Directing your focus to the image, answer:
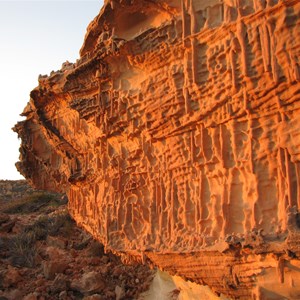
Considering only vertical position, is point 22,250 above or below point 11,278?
above

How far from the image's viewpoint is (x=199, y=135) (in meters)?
6.04

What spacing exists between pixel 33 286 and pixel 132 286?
81.3 inches

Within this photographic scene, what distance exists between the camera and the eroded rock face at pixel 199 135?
5059mm

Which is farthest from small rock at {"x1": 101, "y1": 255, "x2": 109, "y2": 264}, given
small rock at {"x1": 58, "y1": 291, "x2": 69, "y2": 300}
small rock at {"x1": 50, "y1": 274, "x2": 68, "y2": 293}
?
small rock at {"x1": 58, "y1": 291, "x2": 69, "y2": 300}

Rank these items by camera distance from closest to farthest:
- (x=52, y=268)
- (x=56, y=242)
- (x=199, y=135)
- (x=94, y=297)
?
(x=199, y=135), (x=94, y=297), (x=52, y=268), (x=56, y=242)

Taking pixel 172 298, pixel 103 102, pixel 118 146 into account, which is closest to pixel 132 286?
pixel 172 298

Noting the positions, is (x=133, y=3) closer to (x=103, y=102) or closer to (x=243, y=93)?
(x=103, y=102)

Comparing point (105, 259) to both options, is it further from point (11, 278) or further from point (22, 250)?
point (22, 250)

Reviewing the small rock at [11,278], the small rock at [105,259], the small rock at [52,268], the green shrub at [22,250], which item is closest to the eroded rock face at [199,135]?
the small rock at [52,268]

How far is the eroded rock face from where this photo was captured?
506cm

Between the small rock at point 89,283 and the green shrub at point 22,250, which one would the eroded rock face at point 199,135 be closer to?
the small rock at point 89,283

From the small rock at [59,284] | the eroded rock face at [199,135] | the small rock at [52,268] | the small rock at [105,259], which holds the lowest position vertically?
the small rock at [59,284]

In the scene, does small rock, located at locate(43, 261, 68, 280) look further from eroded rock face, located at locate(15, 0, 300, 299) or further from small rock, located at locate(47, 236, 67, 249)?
small rock, located at locate(47, 236, 67, 249)

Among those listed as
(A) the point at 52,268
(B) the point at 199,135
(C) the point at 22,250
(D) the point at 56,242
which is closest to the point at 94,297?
(A) the point at 52,268
